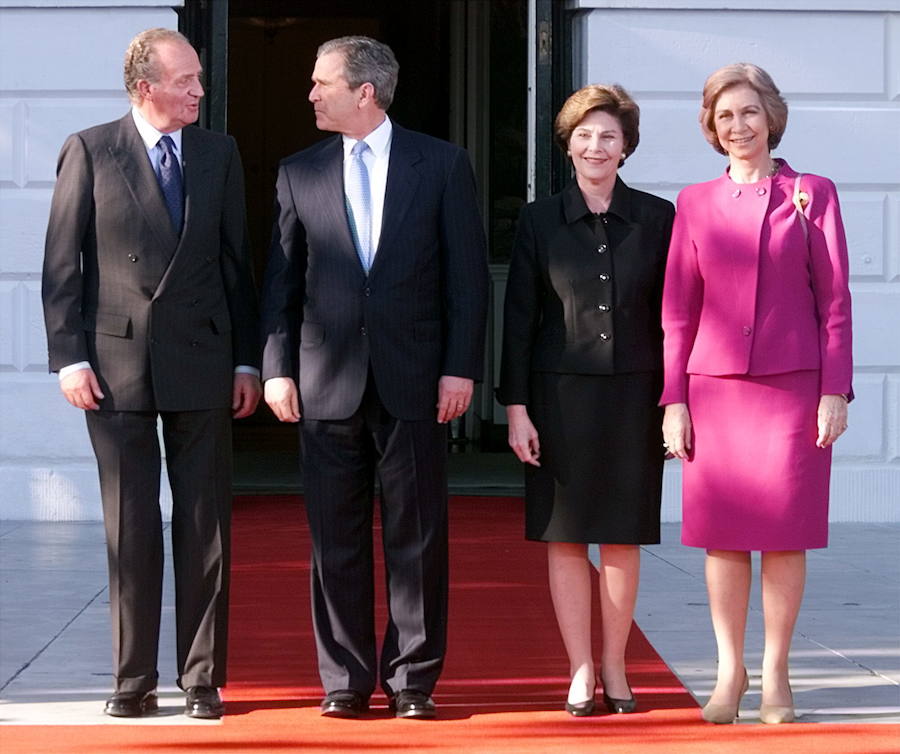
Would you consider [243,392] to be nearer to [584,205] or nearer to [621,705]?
[584,205]

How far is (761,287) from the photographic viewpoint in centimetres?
444

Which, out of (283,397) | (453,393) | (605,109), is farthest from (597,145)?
(283,397)

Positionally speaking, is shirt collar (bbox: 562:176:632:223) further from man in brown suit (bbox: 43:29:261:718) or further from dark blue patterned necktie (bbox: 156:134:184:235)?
dark blue patterned necktie (bbox: 156:134:184:235)

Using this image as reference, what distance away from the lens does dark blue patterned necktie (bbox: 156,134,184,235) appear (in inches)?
181

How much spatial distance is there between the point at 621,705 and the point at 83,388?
1647 millimetres

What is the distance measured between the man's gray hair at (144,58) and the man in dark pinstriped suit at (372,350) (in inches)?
16.1

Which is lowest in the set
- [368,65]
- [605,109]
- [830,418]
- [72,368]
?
[830,418]

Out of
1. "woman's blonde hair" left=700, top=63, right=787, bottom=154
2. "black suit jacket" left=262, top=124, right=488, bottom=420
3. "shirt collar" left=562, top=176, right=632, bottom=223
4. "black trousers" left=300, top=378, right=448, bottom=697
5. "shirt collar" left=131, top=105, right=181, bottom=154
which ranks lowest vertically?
"black trousers" left=300, top=378, right=448, bottom=697

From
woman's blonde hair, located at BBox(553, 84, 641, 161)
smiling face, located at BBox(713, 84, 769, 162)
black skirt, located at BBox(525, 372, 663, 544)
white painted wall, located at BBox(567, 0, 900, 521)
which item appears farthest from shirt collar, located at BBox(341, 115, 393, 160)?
white painted wall, located at BBox(567, 0, 900, 521)

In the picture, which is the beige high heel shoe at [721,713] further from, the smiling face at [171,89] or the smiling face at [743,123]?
the smiling face at [171,89]

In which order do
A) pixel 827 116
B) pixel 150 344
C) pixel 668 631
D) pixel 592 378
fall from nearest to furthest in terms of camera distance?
pixel 150 344
pixel 592 378
pixel 668 631
pixel 827 116

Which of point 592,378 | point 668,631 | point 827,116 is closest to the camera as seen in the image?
point 592,378

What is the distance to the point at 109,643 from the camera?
18.5ft

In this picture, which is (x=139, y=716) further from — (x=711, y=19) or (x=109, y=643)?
(x=711, y=19)
